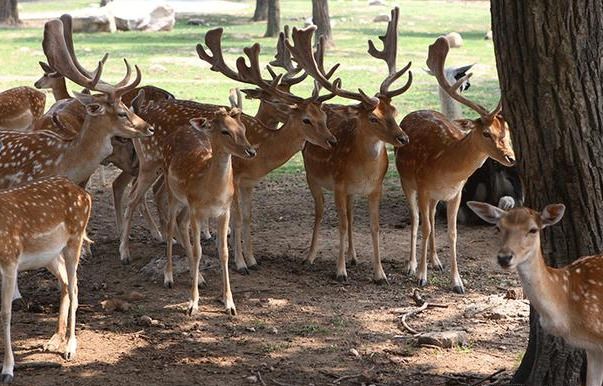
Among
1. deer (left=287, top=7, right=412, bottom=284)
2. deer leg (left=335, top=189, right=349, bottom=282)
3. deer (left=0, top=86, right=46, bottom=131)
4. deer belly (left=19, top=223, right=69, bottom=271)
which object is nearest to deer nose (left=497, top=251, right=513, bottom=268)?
deer belly (left=19, top=223, right=69, bottom=271)

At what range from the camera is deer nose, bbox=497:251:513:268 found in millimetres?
5176

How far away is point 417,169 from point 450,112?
12.6ft

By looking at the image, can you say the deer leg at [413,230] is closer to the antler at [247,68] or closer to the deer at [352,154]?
the deer at [352,154]

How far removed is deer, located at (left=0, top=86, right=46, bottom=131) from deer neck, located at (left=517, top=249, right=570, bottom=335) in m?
6.71

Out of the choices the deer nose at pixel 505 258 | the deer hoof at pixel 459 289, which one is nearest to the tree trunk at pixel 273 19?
the deer hoof at pixel 459 289

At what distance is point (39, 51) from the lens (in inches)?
923

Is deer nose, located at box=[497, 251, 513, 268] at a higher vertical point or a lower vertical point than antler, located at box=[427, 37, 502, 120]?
lower

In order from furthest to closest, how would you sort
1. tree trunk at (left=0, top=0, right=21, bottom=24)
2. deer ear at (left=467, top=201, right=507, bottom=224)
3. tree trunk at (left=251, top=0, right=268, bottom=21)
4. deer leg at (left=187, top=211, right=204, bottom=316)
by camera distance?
1. tree trunk at (left=251, top=0, right=268, bottom=21)
2. tree trunk at (left=0, top=0, right=21, bottom=24)
3. deer leg at (left=187, top=211, right=204, bottom=316)
4. deer ear at (left=467, top=201, right=507, bottom=224)

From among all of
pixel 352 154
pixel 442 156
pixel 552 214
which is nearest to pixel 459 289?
pixel 442 156

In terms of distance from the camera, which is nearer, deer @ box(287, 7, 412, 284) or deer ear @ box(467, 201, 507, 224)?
deer ear @ box(467, 201, 507, 224)

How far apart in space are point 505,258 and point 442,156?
3364 mm

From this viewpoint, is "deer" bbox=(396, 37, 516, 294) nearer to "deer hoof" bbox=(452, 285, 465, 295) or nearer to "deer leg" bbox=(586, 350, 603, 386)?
"deer hoof" bbox=(452, 285, 465, 295)

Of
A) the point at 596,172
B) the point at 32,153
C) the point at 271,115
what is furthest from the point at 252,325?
the point at 271,115

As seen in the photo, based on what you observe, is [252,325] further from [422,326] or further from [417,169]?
[417,169]
